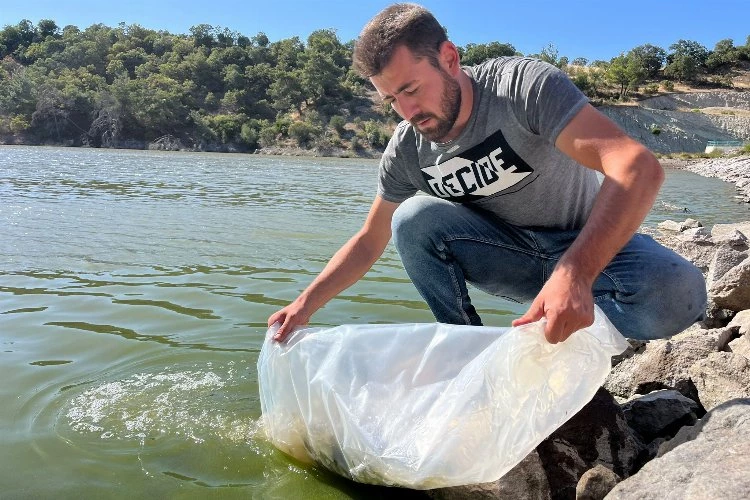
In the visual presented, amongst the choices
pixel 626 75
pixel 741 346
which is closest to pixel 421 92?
pixel 741 346

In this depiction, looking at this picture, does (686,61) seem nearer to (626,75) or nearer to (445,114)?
(626,75)

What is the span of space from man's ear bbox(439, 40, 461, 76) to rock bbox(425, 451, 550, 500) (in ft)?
4.58

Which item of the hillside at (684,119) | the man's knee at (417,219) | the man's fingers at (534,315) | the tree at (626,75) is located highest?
the tree at (626,75)

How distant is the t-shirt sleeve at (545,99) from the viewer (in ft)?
6.88

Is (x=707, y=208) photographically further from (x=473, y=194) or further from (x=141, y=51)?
(x=141, y=51)

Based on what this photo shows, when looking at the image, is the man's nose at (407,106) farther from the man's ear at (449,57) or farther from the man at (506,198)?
the man's ear at (449,57)

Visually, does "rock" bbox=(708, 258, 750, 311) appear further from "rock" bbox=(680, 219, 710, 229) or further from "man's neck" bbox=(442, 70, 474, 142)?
"rock" bbox=(680, 219, 710, 229)

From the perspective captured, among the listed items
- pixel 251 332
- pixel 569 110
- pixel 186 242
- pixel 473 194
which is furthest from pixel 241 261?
pixel 569 110

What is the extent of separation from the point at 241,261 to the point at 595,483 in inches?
169

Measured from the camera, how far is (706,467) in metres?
1.39

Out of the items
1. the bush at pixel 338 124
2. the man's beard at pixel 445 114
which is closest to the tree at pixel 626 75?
the bush at pixel 338 124

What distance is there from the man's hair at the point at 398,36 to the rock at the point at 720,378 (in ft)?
4.89

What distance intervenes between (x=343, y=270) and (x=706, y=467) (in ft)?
5.07

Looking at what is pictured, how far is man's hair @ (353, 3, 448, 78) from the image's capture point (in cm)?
218
